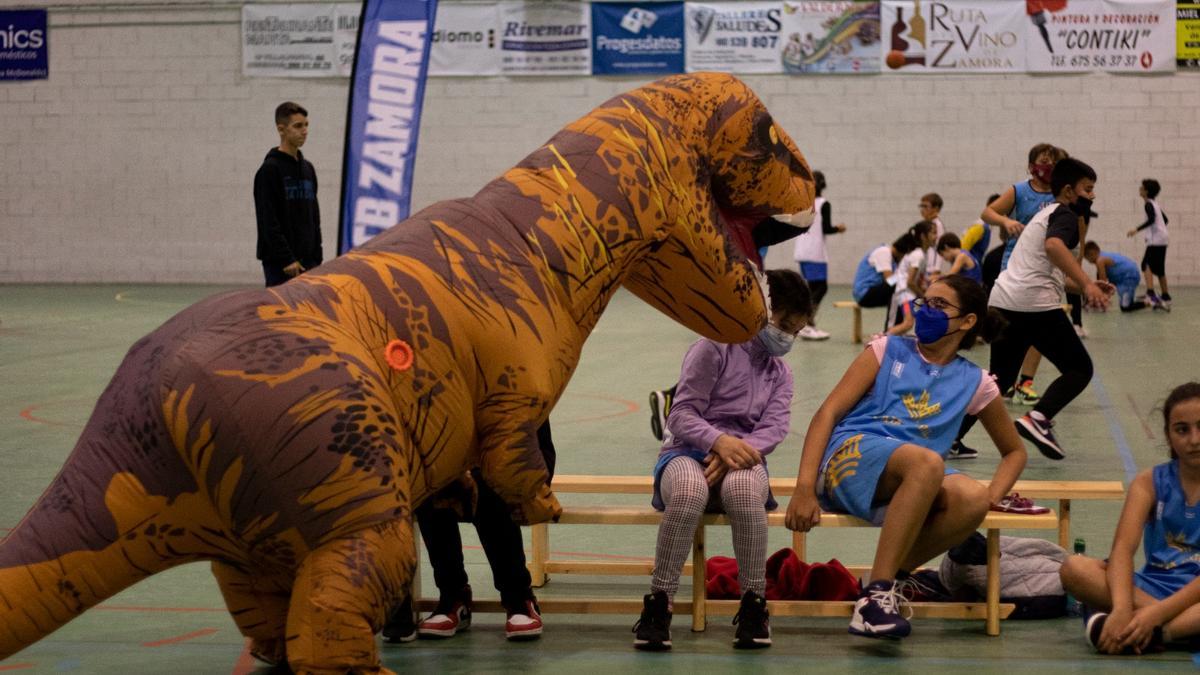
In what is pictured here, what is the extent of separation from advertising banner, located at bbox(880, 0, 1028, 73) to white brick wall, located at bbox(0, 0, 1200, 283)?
253 millimetres

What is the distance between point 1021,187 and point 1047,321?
1.93 metres

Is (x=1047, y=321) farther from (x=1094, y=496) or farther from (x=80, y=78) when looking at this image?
(x=80, y=78)

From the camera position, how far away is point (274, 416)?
10.4 ft

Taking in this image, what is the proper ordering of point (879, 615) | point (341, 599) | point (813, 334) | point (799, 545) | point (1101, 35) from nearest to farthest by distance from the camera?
1. point (341, 599)
2. point (879, 615)
3. point (799, 545)
4. point (813, 334)
5. point (1101, 35)

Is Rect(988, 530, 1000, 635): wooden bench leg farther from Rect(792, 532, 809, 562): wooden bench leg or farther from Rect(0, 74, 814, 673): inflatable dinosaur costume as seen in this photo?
Rect(0, 74, 814, 673): inflatable dinosaur costume

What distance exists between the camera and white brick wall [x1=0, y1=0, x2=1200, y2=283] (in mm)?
19719

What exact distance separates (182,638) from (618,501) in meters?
2.76

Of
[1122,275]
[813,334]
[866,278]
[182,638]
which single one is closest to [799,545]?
[182,638]

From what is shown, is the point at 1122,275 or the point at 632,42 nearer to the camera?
the point at 1122,275

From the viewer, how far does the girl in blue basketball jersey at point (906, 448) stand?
15.3 ft

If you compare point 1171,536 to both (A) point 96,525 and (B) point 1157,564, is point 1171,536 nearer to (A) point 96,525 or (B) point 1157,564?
(B) point 1157,564

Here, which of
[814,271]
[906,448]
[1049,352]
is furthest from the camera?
[814,271]

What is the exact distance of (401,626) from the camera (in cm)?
477

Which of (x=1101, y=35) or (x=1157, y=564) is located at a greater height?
(x=1101, y=35)
